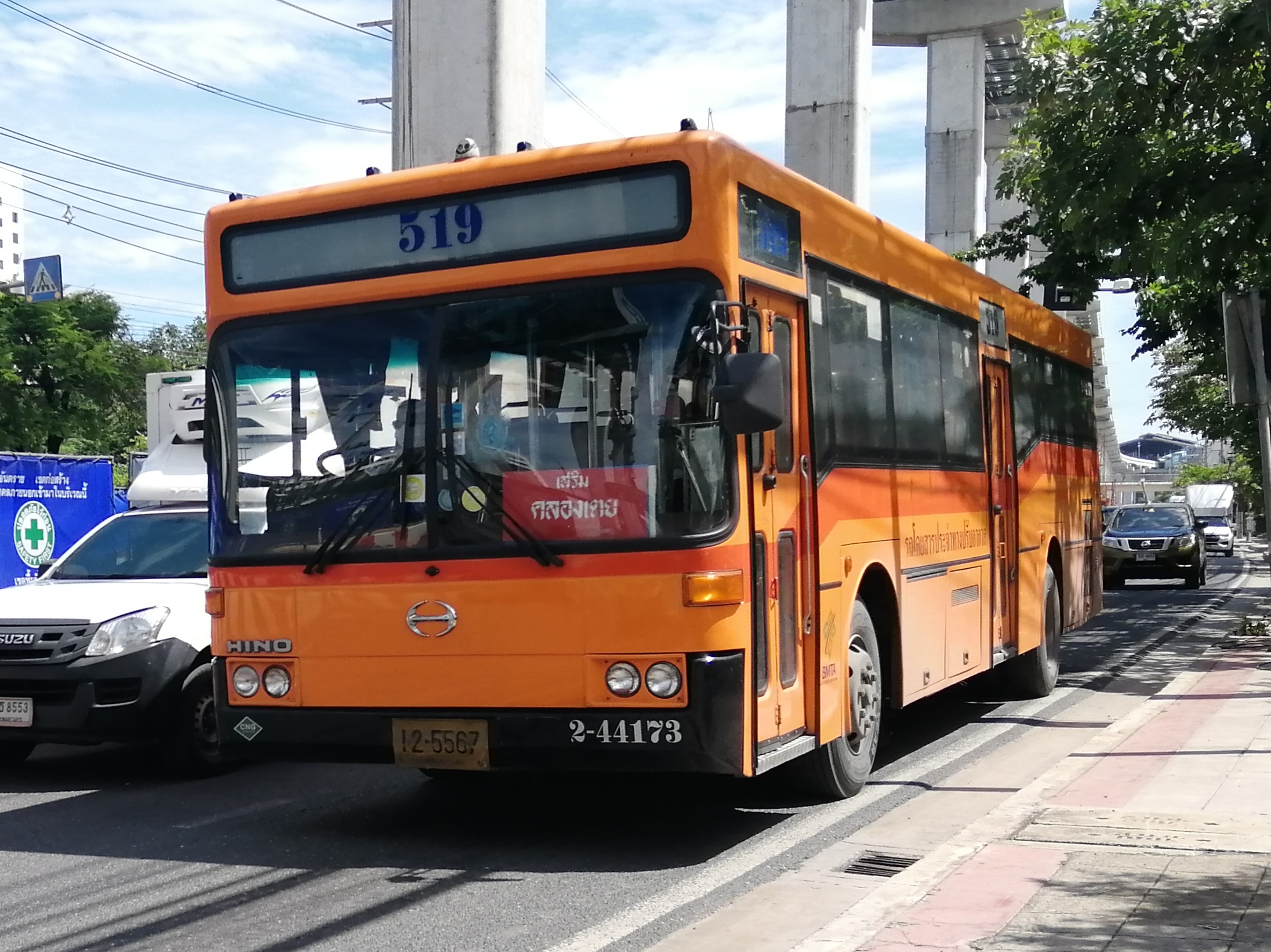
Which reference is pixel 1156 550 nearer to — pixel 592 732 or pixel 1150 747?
pixel 1150 747

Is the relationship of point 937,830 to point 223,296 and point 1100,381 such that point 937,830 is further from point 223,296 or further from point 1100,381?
point 1100,381

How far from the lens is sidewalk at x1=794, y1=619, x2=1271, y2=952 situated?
5277mm

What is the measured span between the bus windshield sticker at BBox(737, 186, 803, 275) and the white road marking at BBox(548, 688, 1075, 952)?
8.58 feet

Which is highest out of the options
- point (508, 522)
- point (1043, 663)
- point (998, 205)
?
point (998, 205)

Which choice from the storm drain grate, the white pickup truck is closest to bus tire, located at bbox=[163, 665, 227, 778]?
the white pickup truck

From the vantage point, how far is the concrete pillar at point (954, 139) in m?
30.7

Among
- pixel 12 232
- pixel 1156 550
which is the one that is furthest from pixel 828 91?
pixel 12 232

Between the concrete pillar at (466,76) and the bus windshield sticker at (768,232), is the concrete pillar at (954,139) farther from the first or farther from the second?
the bus windshield sticker at (768,232)

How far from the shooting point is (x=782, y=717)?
7.08 m

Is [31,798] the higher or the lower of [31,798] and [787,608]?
the lower

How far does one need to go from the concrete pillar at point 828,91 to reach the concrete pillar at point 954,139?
10555 mm

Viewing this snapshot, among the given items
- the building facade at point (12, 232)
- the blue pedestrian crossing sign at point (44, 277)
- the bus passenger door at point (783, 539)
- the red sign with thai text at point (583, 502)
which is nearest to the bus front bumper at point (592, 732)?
the bus passenger door at point (783, 539)

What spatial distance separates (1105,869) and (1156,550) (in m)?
26.7

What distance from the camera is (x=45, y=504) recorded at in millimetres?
17531
